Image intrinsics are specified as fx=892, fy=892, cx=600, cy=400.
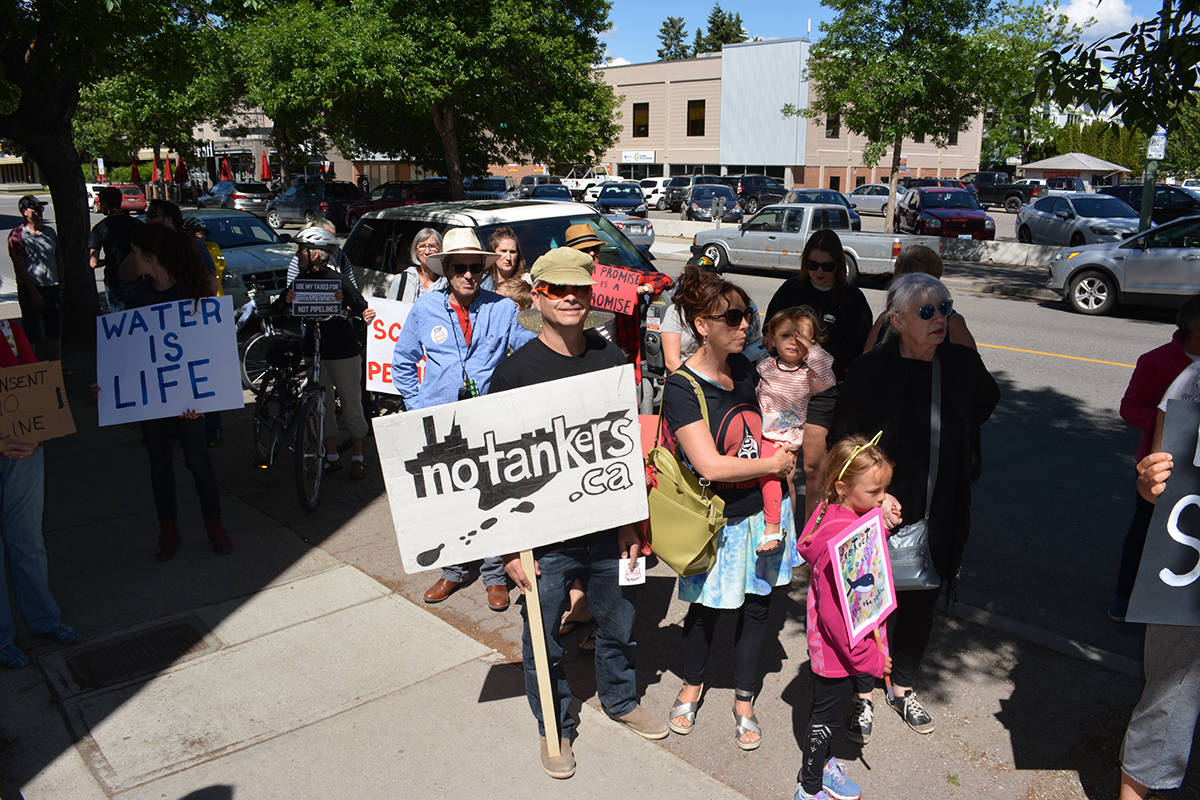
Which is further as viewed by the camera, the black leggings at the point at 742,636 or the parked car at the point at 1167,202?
the parked car at the point at 1167,202

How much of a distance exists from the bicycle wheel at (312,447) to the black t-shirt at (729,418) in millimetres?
3511

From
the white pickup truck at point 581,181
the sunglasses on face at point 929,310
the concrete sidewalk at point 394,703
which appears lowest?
the concrete sidewalk at point 394,703

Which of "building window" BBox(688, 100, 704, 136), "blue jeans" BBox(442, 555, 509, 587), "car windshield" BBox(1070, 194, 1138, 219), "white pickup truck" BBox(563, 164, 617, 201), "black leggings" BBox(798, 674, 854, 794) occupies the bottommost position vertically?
"blue jeans" BBox(442, 555, 509, 587)

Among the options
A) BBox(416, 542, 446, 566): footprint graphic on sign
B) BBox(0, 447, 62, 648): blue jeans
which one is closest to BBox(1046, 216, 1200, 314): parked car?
BBox(416, 542, 446, 566): footprint graphic on sign

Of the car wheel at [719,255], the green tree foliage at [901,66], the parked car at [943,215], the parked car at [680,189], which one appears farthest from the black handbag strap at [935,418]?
the parked car at [680,189]

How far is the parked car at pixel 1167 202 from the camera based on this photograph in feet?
88.4

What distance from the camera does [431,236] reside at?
5.89 metres

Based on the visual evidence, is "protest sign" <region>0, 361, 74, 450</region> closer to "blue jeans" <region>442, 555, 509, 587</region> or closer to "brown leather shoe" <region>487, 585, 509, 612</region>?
"blue jeans" <region>442, 555, 509, 587</region>

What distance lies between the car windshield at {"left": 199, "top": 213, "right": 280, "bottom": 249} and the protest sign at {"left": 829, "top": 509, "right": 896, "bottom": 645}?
12288mm

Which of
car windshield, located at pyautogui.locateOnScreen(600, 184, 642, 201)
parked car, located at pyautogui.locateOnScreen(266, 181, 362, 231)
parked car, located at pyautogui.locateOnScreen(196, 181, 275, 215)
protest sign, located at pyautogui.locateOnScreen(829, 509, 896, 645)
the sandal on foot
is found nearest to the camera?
protest sign, located at pyautogui.locateOnScreen(829, 509, 896, 645)

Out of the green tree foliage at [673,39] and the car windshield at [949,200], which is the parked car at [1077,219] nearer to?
the car windshield at [949,200]

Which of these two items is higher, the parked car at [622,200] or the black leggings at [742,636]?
the parked car at [622,200]

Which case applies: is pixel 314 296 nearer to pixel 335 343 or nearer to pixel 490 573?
pixel 335 343

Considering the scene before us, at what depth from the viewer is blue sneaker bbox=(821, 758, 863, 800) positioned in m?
3.31
